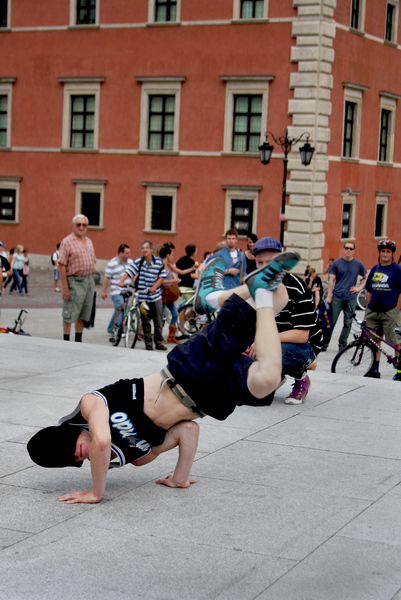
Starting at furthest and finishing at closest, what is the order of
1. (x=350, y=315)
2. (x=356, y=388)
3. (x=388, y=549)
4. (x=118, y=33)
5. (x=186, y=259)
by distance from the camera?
(x=118, y=33) → (x=186, y=259) → (x=350, y=315) → (x=356, y=388) → (x=388, y=549)

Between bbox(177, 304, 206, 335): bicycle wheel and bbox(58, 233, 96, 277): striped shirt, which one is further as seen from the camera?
bbox(177, 304, 206, 335): bicycle wheel

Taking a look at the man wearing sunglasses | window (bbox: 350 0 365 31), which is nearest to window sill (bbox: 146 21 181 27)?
window (bbox: 350 0 365 31)

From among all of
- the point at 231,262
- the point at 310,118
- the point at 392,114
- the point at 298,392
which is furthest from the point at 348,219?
the point at 298,392

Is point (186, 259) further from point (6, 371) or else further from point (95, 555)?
point (95, 555)

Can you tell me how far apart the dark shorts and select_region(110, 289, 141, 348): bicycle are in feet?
34.2

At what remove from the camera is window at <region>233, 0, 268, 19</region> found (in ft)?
112

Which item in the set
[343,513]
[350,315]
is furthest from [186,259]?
[343,513]

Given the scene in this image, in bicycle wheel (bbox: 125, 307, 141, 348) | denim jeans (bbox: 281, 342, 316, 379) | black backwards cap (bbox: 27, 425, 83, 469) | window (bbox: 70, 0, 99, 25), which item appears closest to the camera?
black backwards cap (bbox: 27, 425, 83, 469)

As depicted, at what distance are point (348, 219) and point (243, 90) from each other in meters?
6.43

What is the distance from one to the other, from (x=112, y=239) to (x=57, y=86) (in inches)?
246

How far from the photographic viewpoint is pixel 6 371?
35.5 ft

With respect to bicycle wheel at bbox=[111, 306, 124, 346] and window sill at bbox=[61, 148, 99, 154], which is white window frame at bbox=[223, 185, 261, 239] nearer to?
window sill at bbox=[61, 148, 99, 154]

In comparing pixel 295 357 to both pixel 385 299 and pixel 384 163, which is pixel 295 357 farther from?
pixel 384 163

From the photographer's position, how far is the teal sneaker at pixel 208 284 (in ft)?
20.4
